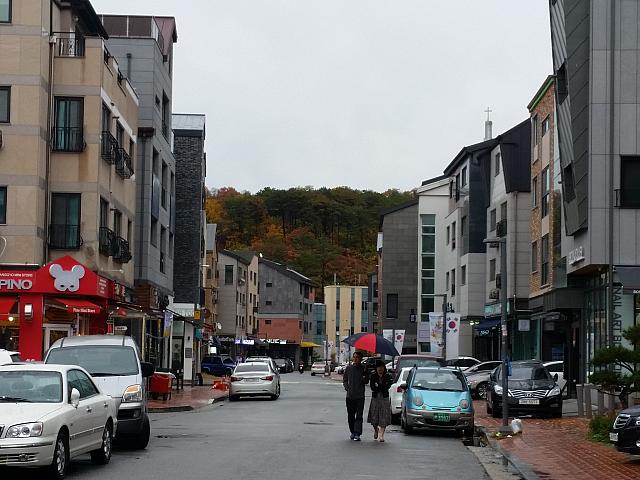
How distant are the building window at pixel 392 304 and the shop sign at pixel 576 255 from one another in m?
52.2

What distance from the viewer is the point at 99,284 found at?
35.6 m

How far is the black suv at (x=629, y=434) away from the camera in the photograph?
17.1 meters

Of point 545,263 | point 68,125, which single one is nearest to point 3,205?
point 68,125

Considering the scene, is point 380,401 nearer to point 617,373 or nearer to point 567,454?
point 567,454

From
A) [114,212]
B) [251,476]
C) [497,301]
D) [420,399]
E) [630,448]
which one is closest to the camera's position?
[251,476]

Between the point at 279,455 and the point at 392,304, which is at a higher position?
the point at 392,304

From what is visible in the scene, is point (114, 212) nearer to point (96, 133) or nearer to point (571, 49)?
point (96, 133)

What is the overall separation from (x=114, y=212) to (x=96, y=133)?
4807mm

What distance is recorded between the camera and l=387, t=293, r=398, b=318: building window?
8906 cm

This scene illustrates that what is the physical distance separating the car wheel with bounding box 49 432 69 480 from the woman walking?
8.98 meters

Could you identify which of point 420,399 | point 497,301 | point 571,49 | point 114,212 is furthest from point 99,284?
point 497,301

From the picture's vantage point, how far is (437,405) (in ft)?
80.5

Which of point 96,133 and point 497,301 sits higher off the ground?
point 96,133

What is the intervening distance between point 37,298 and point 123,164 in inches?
351
